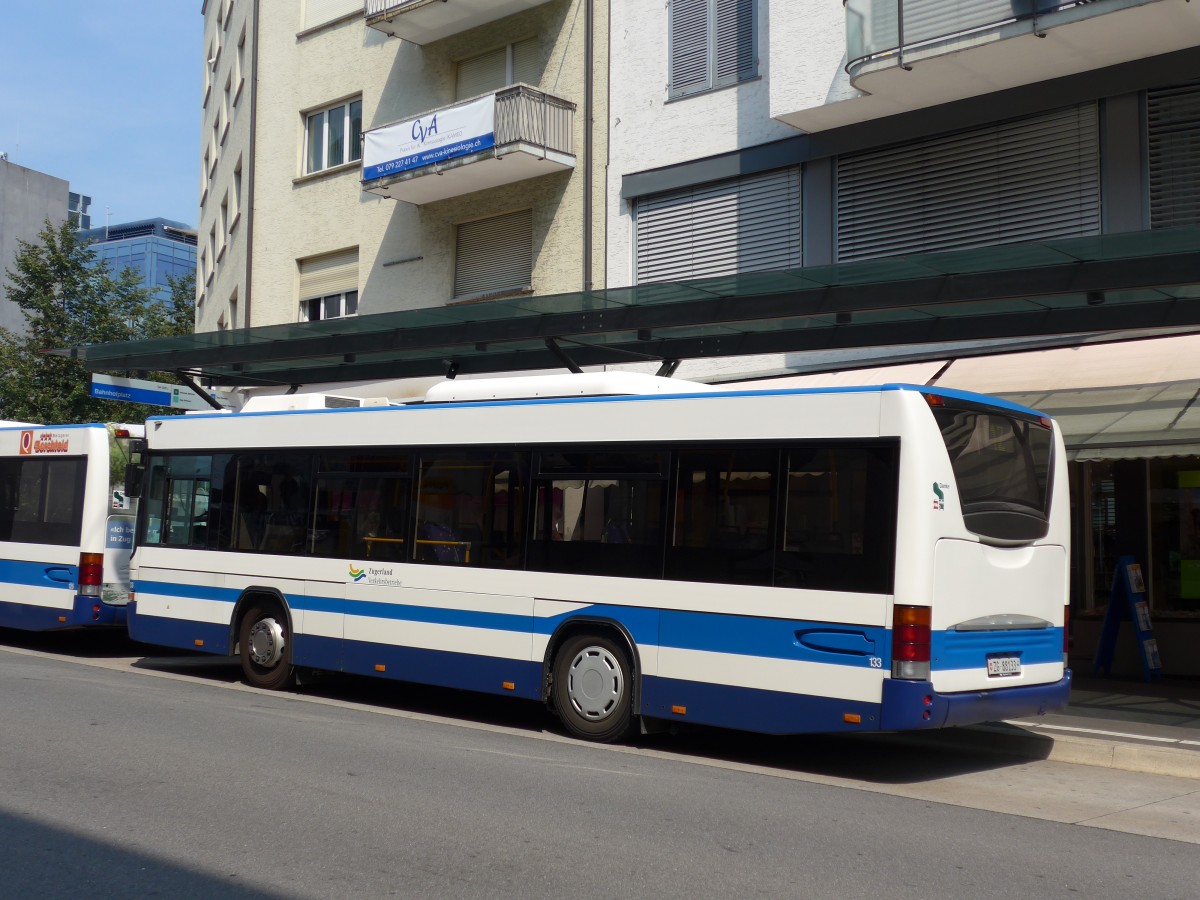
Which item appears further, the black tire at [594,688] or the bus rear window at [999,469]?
the black tire at [594,688]

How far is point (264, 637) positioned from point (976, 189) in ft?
32.3

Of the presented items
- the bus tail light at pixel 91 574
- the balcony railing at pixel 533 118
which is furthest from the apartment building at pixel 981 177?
the bus tail light at pixel 91 574

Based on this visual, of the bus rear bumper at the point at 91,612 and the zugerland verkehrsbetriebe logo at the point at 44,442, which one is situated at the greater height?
the zugerland verkehrsbetriebe logo at the point at 44,442

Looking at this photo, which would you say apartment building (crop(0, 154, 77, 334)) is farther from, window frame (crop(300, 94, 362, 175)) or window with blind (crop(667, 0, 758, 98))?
window with blind (crop(667, 0, 758, 98))

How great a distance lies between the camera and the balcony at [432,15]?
2194cm

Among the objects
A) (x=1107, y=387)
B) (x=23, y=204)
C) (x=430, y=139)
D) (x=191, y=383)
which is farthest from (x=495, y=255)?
(x=23, y=204)

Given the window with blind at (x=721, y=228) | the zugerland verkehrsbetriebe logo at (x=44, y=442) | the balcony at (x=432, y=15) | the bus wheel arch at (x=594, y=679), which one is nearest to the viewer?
the bus wheel arch at (x=594, y=679)

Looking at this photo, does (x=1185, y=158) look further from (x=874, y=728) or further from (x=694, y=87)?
(x=874, y=728)

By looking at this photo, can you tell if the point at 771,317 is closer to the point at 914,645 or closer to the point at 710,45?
the point at 914,645

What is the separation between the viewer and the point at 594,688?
33.4ft

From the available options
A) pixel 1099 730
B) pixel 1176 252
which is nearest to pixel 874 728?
pixel 1099 730

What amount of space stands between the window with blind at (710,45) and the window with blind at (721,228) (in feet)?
5.09

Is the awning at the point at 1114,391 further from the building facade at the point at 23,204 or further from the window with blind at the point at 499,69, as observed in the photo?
the building facade at the point at 23,204

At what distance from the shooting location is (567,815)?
706 centimetres
